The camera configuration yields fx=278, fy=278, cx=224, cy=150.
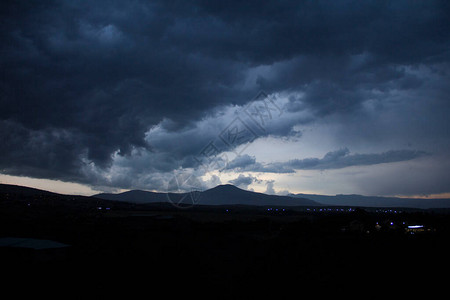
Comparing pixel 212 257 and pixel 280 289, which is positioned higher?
pixel 280 289

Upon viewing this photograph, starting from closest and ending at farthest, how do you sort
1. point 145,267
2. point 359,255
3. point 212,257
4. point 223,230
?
point 145,267 → point 359,255 → point 212,257 → point 223,230

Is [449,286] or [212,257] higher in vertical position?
[449,286]

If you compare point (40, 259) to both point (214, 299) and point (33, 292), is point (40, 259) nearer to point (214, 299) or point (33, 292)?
point (33, 292)

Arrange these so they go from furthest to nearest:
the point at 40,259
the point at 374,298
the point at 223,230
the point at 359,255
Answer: the point at 223,230 < the point at 359,255 < the point at 40,259 < the point at 374,298

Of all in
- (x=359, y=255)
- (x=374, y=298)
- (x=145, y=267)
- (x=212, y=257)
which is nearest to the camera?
(x=374, y=298)

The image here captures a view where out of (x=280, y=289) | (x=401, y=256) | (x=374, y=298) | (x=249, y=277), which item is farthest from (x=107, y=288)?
(x=401, y=256)

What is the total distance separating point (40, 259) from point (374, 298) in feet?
93.0

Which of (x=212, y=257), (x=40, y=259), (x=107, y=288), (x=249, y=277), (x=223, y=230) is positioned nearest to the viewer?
(x=107, y=288)

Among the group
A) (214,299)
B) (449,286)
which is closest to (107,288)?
(214,299)

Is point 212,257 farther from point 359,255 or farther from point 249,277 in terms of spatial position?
point 359,255

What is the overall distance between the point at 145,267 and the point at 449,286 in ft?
75.3

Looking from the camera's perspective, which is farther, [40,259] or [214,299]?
[40,259]

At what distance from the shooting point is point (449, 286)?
18.8 metres

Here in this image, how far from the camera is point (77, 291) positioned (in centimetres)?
1883
